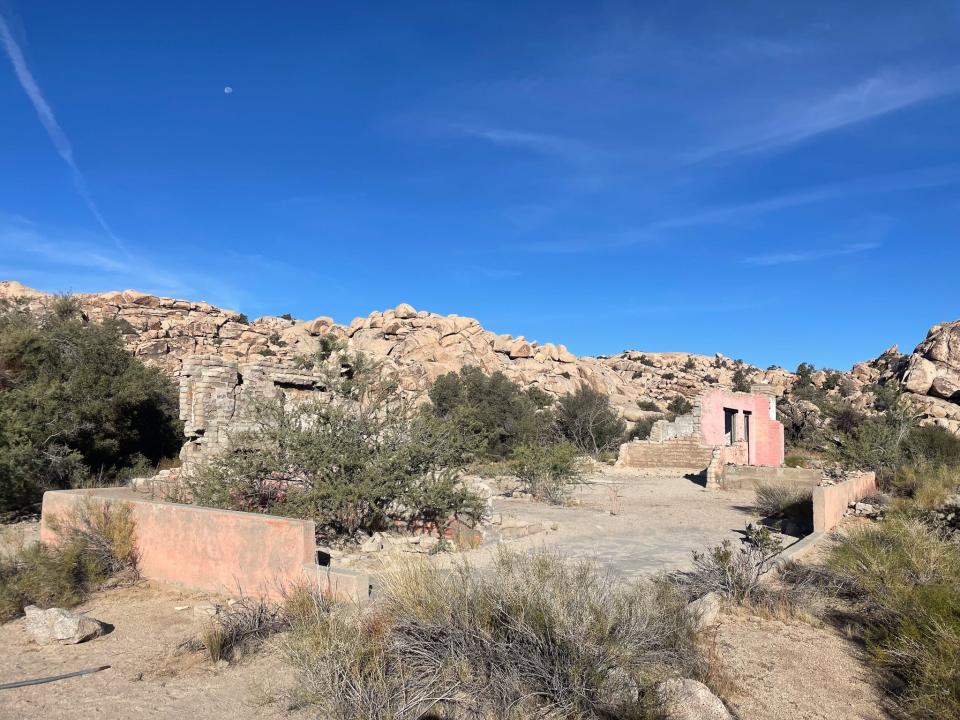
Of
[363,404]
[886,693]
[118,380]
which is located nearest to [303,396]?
[363,404]

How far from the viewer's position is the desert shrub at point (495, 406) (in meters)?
→ 29.4

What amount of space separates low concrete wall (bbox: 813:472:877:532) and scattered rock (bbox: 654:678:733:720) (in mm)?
7939

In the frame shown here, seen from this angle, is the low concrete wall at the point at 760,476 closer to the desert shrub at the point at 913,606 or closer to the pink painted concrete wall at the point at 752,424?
the pink painted concrete wall at the point at 752,424

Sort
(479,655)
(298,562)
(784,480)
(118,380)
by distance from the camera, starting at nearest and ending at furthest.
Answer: (479,655) < (298,562) < (784,480) < (118,380)

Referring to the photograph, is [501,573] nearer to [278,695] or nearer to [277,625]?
[278,695]

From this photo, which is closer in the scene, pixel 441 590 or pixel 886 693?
pixel 886 693

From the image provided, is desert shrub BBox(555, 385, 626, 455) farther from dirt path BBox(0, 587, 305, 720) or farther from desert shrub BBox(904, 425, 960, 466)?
dirt path BBox(0, 587, 305, 720)

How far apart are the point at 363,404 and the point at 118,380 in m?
12.9

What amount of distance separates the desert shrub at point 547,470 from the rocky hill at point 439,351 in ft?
73.3

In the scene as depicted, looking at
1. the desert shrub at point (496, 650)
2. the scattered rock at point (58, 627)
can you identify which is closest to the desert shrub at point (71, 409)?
the scattered rock at point (58, 627)

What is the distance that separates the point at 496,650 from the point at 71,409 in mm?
16451

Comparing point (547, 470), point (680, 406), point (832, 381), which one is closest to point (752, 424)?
point (547, 470)

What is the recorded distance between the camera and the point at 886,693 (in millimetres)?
4609

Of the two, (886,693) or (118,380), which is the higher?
(118,380)
